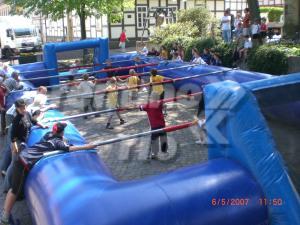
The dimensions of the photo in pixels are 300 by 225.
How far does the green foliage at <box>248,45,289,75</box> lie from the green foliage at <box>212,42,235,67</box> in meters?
2.08

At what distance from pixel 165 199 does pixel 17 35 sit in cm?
3557

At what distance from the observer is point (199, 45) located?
19312 mm

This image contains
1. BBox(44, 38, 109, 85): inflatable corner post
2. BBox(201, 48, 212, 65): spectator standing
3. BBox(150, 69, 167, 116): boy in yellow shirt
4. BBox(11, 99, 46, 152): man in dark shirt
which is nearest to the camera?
BBox(11, 99, 46, 152): man in dark shirt

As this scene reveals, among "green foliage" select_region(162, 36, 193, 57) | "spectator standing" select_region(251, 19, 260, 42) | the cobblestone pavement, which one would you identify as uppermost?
"spectator standing" select_region(251, 19, 260, 42)

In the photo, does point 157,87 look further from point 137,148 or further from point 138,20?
point 138,20

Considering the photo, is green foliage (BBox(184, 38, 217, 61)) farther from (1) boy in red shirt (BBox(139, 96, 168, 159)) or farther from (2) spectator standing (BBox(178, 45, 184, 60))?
(1) boy in red shirt (BBox(139, 96, 168, 159))

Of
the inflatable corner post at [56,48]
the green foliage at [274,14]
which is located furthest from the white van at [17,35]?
the green foliage at [274,14]

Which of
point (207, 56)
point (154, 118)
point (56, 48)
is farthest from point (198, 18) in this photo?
point (154, 118)

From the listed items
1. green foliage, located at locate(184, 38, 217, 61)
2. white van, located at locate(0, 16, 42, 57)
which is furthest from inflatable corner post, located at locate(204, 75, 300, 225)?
white van, located at locate(0, 16, 42, 57)

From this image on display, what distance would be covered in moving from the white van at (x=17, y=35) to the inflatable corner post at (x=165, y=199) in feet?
111

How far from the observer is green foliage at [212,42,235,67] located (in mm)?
17531

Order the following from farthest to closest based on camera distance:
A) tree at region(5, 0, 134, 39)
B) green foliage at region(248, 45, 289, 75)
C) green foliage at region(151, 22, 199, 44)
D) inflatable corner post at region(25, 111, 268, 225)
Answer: green foliage at region(151, 22, 199, 44)
tree at region(5, 0, 134, 39)
green foliage at region(248, 45, 289, 75)
inflatable corner post at region(25, 111, 268, 225)

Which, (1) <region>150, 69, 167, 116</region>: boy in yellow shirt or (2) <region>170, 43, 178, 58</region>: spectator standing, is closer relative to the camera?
(1) <region>150, 69, 167, 116</region>: boy in yellow shirt

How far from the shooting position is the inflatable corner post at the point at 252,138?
14.9 ft
